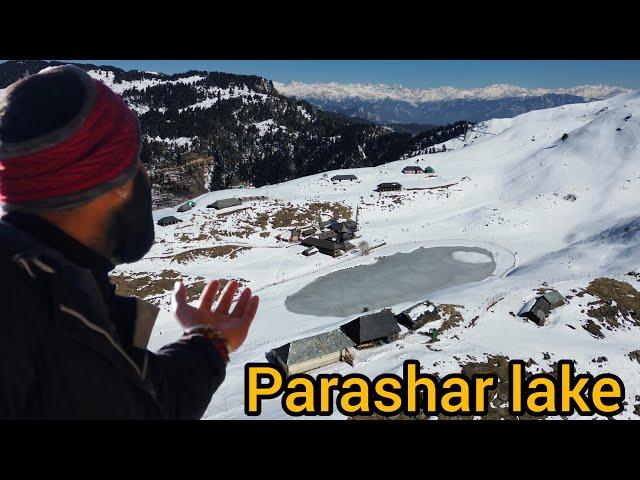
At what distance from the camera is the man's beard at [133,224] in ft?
5.80

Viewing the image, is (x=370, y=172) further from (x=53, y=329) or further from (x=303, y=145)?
(x=303, y=145)

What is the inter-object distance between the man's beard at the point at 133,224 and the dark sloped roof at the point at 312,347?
57.1 feet

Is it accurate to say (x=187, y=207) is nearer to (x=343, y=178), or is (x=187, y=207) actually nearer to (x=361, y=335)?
(x=343, y=178)

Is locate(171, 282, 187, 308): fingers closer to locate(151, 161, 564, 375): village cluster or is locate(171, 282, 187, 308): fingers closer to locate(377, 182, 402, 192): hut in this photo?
locate(151, 161, 564, 375): village cluster

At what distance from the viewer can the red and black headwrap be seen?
1.51 metres

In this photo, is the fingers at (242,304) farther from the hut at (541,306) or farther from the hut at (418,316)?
the hut at (541,306)

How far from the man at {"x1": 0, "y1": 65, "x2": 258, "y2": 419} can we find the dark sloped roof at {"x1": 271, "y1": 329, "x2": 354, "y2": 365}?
17483mm

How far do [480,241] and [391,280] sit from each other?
1601 centimetres

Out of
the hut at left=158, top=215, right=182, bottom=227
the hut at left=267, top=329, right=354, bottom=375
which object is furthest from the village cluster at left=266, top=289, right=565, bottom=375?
the hut at left=158, top=215, right=182, bottom=227

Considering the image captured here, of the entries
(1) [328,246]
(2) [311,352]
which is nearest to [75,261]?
(2) [311,352]

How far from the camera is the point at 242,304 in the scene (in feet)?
8.75

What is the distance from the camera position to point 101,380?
1.40 meters
